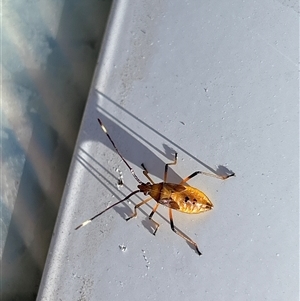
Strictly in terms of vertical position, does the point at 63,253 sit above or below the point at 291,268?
below

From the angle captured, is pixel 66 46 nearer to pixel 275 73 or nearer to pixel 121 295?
pixel 275 73

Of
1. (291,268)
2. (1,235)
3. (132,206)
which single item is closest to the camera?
(291,268)

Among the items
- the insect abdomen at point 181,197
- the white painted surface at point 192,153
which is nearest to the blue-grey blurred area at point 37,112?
the white painted surface at point 192,153

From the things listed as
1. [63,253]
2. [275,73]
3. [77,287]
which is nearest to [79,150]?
[63,253]

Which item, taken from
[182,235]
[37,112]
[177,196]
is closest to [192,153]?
[177,196]

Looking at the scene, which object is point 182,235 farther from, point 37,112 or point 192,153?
point 37,112

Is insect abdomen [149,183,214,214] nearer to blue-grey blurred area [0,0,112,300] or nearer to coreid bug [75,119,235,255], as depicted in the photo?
coreid bug [75,119,235,255]
